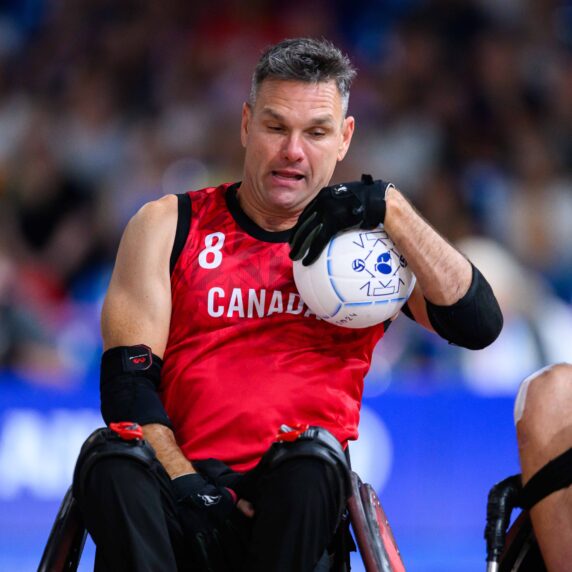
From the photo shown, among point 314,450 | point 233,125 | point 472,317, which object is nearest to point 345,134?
point 472,317

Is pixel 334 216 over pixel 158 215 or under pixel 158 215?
under

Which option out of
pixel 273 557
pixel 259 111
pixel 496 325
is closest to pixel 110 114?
pixel 259 111

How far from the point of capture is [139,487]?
2.68 m

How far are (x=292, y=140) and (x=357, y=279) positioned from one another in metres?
0.53

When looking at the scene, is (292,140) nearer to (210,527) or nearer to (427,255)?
(427,255)

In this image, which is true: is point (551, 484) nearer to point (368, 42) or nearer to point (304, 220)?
point (304, 220)

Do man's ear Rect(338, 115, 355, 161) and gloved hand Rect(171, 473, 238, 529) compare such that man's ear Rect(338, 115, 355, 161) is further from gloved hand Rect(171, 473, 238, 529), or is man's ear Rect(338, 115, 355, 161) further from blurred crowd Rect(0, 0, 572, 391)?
blurred crowd Rect(0, 0, 572, 391)

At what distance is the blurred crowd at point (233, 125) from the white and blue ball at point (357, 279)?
3.44m

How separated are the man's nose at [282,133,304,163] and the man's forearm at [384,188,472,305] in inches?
13.3

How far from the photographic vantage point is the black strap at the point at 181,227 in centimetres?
341

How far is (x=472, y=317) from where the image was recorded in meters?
3.22

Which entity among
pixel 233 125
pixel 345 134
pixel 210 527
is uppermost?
pixel 233 125

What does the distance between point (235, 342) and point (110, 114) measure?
16.0ft

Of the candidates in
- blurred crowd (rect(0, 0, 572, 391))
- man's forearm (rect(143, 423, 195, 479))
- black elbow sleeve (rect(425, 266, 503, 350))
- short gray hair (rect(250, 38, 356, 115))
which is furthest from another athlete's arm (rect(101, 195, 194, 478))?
blurred crowd (rect(0, 0, 572, 391))
